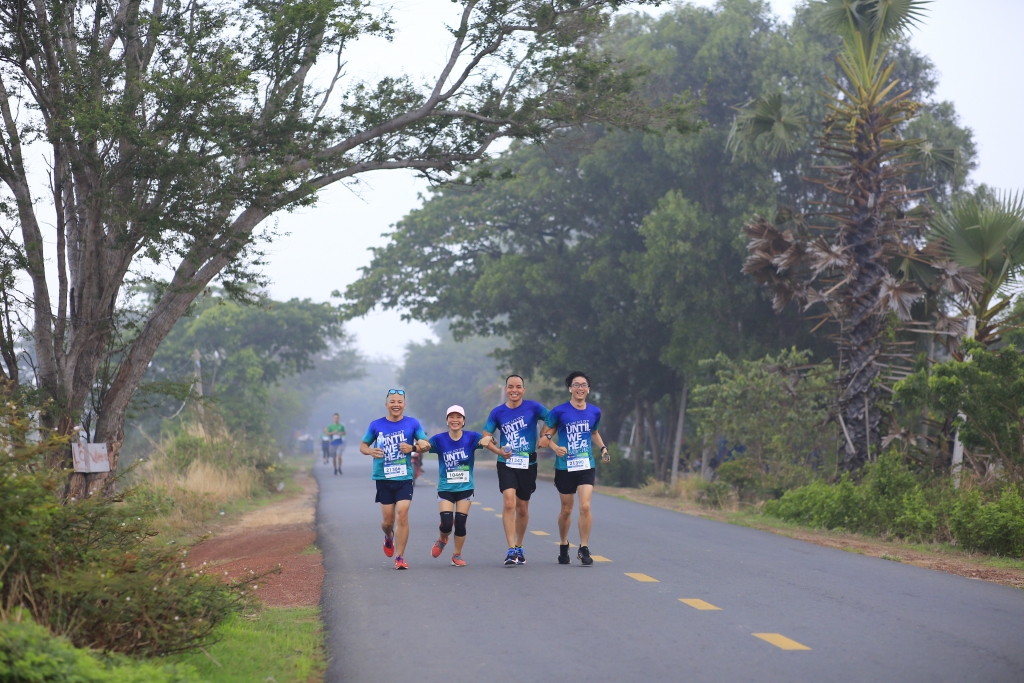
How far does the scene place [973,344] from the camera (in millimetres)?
14359

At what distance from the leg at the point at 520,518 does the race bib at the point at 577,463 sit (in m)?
0.59

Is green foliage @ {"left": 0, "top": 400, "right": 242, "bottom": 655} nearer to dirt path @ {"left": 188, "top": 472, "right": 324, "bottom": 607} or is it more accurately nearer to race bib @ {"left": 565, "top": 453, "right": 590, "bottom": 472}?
dirt path @ {"left": 188, "top": 472, "right": 324, "bottom": 607}

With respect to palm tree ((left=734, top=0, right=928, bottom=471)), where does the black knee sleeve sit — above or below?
below

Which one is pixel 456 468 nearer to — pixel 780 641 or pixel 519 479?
pixel 519 479

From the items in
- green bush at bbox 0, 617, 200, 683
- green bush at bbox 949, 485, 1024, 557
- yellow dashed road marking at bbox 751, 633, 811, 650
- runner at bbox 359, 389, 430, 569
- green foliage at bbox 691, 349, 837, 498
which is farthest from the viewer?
green foliage at bbox 691, 349, 837, 498

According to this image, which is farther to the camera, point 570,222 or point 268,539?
point 570,222

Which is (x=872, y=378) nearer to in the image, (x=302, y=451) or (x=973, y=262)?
(x=973, y=262)

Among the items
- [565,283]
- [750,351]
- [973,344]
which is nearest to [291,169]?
[973,344]

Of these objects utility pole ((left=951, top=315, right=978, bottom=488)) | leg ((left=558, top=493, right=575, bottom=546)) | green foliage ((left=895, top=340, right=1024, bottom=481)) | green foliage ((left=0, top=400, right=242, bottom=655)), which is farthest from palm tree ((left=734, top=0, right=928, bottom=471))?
green foliage ((left=0, top=400, right=242, bottom=655))

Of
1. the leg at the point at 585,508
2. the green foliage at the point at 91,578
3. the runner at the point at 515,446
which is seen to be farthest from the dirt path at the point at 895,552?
the green foliage at the point at 91,578

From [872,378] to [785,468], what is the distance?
11.1 feet

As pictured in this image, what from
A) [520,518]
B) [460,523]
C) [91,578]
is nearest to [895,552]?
[520,518]

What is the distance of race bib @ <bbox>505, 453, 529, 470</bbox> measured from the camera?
35.9ft

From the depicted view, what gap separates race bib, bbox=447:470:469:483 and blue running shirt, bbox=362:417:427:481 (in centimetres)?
40
